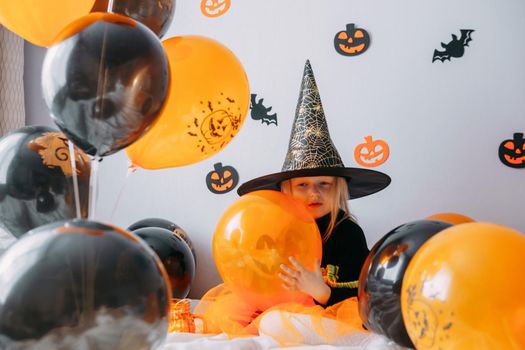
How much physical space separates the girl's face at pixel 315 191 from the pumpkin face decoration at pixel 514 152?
2.44 ft

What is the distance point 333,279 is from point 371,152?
0.74 meters

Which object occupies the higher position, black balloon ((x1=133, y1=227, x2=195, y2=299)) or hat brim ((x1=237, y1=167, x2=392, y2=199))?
hat brim ((x1=237, y1=167, x2=392, y2=199))

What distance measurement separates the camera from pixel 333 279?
6.15 feet

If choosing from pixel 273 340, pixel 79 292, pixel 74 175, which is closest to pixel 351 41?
pixel 273 340

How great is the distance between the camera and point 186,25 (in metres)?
2.87

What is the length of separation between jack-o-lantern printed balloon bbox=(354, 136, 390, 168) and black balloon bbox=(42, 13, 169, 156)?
153cm

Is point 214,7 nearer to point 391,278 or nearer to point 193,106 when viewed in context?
point 193,106

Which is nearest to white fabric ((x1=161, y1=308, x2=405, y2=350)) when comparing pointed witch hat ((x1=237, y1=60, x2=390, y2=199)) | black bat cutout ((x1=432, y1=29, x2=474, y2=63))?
pointed witch hat ((x1=237, y1=60, x2=390, y2=199))

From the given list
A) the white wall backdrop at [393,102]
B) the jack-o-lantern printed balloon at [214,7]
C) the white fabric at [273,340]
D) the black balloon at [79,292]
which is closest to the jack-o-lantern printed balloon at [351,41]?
the white wall backdrop at [393,102]

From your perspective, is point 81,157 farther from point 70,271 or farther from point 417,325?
point 417,325

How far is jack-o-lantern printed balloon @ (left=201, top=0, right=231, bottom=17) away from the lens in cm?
278

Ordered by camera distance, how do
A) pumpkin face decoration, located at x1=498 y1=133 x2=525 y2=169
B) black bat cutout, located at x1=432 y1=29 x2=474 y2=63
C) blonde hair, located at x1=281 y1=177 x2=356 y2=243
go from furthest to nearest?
1. black bat cutout, located at x1=432 y1=29 x2=474 y2=63
2. pumpkin face decoration, located at x1=498 y1=133 x2=525 y2=169
3. blonde hair, located at x1=281 y1=177 x2=356 y2=243

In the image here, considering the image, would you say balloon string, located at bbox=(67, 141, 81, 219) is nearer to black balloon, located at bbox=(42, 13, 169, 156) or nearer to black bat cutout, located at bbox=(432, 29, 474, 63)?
black balloon, located at bbox=(42, 13, 169, 156)

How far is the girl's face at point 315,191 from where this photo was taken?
2018 millimetres
